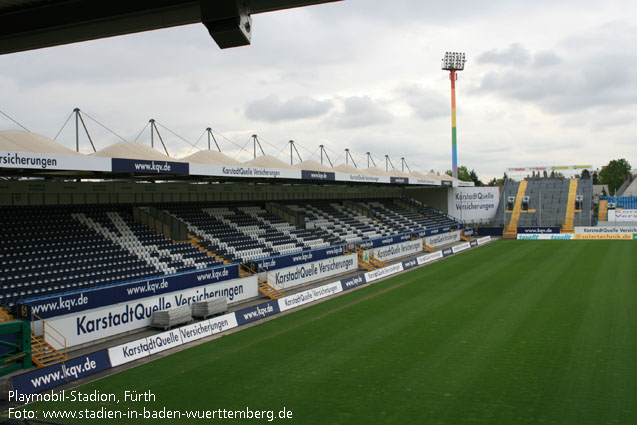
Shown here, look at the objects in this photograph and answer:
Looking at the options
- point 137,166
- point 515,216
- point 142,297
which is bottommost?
point 142,297

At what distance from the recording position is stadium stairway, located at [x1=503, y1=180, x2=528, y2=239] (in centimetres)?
5309

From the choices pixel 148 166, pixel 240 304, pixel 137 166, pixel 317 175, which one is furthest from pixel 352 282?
pixel 137 166

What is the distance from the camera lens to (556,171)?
7681 cm

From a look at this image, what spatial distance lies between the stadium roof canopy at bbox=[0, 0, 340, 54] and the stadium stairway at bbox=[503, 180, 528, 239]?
174ft

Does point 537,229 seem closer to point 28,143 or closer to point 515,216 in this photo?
point 515,216

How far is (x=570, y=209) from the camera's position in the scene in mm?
57438

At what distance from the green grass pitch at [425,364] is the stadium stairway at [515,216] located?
29994 millimetres

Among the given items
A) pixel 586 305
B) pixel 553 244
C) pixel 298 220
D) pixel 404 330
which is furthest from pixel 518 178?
pixel 404 330

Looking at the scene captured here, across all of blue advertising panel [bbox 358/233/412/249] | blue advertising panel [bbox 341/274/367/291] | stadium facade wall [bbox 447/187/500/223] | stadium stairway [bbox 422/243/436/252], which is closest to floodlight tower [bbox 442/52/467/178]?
stadium facade wall [bbox 447/187/500/223]

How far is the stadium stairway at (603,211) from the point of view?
54950 mm

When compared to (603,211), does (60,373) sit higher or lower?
lower

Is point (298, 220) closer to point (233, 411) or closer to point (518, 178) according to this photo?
point (233, 411)

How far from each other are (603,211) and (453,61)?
82.7 ft

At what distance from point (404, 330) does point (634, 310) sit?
9.08 meters
